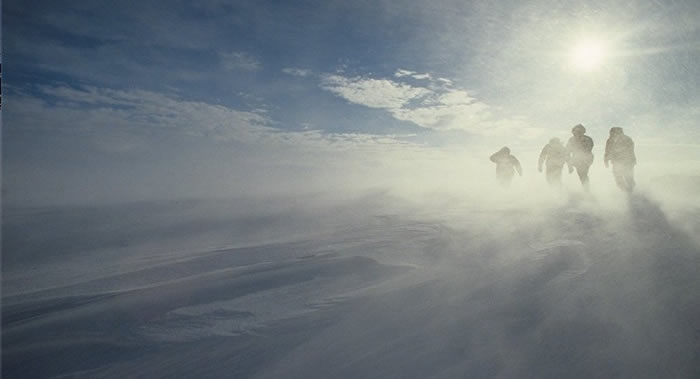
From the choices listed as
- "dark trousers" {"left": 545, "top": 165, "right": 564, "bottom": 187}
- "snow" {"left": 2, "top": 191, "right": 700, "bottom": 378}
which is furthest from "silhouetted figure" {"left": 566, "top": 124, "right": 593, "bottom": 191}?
"snow" {"left": 2, "top": 191, "right": 700, "bottom": 378}

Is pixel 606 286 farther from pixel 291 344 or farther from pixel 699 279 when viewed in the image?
pixel 291 344

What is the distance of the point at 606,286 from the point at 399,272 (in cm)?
215

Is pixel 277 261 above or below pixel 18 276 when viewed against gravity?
above

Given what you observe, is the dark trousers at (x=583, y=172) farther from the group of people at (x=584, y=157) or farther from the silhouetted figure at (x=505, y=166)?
the silhouetted figure at (x=505, y=166)

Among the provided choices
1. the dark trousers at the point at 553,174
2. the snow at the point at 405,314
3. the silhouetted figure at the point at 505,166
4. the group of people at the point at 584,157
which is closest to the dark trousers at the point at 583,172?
the group of people at the point at 584,157

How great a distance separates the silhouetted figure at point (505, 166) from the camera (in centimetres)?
1816

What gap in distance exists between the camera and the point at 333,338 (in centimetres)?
235

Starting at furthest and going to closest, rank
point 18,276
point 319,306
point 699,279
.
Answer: point 18,276 → point 319,306 → point 699,279

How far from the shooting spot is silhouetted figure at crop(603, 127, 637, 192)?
11.7 m

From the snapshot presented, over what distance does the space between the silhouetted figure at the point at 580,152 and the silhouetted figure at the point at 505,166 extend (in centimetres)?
439

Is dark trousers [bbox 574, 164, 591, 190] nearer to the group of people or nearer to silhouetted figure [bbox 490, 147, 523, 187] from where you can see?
the group of people

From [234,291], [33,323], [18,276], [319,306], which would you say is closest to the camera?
[319,306]

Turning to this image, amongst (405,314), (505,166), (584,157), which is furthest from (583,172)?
(405,314)

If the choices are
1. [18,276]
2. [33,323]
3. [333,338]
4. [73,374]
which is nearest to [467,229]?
[333,338]
